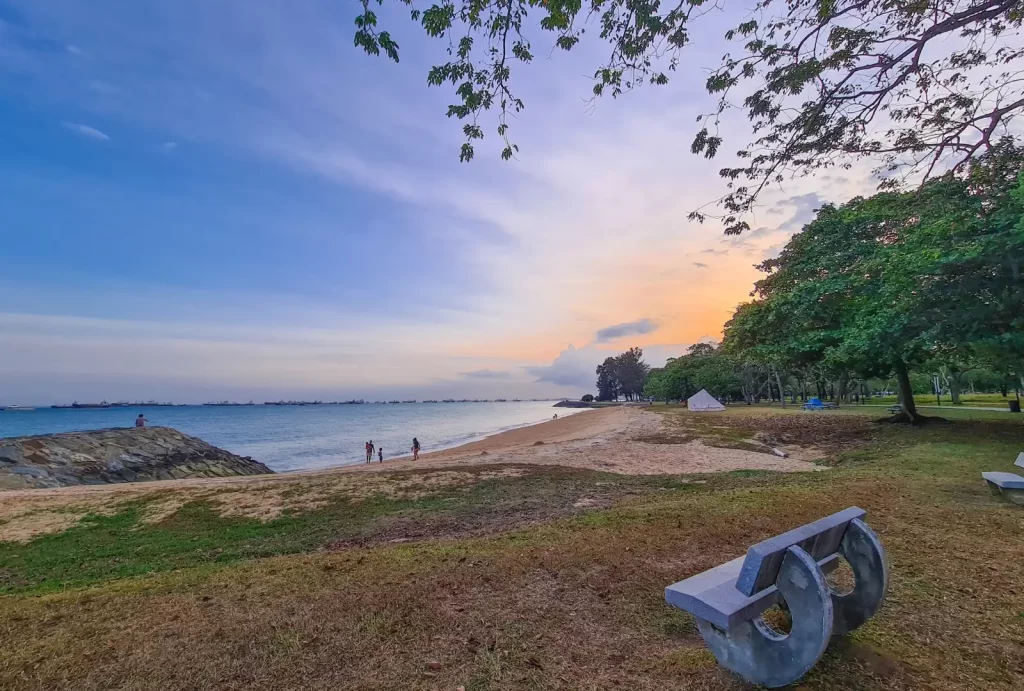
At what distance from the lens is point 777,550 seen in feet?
7.66

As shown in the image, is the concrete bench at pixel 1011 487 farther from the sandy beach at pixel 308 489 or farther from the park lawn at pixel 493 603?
the sandy beach at pixel 308 489

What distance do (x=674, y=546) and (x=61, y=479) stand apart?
2378 cm

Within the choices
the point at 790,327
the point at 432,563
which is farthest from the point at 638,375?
the point at 432,563

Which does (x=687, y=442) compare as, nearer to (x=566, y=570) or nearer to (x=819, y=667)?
(x=566, y=570)

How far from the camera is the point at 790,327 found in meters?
18.6

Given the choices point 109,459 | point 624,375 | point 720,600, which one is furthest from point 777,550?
point 624,375

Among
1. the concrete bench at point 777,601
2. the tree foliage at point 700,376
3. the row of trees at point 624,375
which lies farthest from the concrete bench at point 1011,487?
the row of trees at point 624,375

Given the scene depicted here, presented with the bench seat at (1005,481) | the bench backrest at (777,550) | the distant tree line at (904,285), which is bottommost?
the bench seat at (1005,481)

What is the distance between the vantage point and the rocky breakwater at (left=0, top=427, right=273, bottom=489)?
715 inches

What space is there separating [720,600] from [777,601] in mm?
379

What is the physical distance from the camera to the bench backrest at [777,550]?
2285 mm

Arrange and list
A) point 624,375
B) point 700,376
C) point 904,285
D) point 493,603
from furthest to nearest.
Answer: point 624,375, point 700,376, point 904,285, point 493,603

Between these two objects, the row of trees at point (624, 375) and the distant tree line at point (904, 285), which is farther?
the row of trees at point (624, 375)

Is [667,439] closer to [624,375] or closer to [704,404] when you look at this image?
[704,404]
